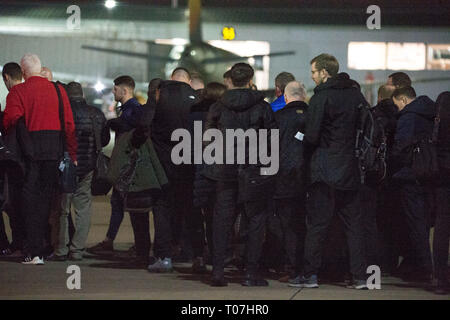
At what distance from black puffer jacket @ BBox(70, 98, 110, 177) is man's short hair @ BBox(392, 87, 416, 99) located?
10.2ft

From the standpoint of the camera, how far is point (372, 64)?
102 ft

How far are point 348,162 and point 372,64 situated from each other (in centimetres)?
2352

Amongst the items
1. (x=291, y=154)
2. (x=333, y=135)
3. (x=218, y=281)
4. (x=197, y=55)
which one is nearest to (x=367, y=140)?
(x=333, y=135)

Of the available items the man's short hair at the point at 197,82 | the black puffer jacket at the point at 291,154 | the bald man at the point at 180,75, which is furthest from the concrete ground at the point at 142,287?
the man's short hair at the point at 197,82

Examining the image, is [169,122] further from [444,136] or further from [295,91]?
[444,136]

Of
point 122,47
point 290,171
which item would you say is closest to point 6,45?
point 122,47

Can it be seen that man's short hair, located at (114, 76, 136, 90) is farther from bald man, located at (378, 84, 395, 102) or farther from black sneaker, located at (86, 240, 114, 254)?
bald man, located at (378, 84, 395, 102)

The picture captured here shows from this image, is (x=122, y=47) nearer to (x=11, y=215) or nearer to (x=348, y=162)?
(x=11, y=215)

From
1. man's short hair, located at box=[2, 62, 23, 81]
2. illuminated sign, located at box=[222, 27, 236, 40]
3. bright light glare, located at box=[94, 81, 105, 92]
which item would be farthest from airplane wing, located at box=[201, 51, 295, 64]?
man's short hair, located at box=[2, 62, 23, 81]

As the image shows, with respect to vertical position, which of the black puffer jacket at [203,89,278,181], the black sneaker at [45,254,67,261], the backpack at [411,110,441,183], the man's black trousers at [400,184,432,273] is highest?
the black puffer jacket at [203,89,278,181]

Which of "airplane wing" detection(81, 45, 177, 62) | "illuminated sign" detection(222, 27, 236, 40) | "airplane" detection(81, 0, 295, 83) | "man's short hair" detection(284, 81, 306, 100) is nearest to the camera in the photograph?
"man's short hair" detection(284, 81, 306, 100)

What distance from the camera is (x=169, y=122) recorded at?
936 centimetres

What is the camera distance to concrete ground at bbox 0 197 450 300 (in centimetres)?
773

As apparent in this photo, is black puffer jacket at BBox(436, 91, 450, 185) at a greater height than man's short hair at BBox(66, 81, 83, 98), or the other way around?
man's short hair at BBox(66, 81, 83, 98)
